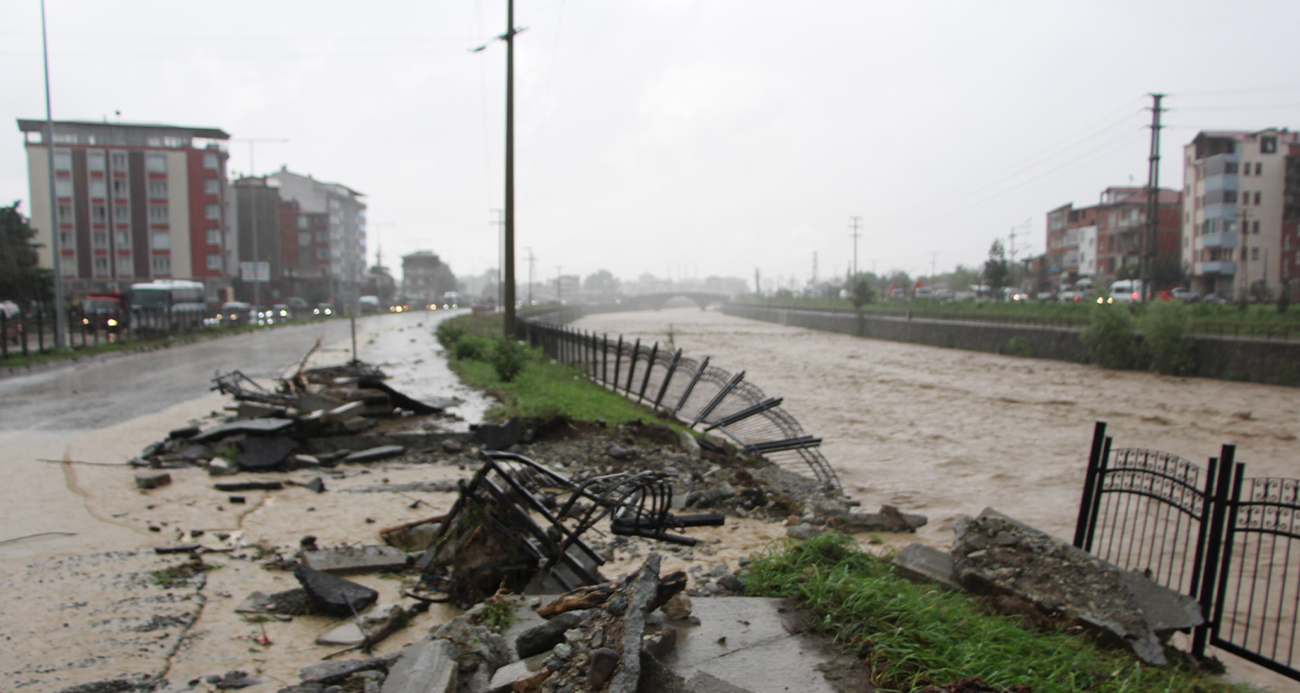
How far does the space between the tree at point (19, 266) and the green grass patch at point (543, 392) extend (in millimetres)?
27402

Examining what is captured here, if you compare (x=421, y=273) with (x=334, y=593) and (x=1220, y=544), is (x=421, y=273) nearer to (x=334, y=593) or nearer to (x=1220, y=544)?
(x=334, y=593)

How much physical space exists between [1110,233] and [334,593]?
8840 centimetres

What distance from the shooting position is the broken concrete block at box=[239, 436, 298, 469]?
859cm

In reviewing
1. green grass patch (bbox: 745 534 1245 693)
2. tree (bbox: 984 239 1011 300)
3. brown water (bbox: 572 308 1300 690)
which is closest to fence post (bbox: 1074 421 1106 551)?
brown water (bbox: 572 308 1300 690)

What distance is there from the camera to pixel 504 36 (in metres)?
18.3

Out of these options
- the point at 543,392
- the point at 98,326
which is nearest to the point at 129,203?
the point at 98,326

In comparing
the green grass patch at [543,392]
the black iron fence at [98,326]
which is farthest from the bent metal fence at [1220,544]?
the black iron fence at [98,326]

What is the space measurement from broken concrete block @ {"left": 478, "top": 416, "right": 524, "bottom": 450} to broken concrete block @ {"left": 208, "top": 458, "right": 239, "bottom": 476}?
115 inches

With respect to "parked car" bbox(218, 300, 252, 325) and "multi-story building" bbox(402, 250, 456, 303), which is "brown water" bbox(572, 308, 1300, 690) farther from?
"multi-story building" bbox(402, 250, 456, 303)

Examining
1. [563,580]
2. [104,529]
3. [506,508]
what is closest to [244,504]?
[104,529]

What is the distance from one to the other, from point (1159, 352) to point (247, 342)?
3380 cm

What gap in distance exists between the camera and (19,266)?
1430 inches

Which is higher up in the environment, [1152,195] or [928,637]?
[1152,195]

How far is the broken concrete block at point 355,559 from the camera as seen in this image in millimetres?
5344
